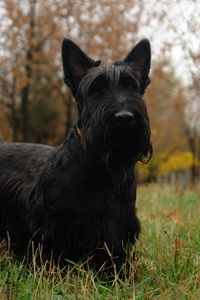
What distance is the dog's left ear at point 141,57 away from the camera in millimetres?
3840

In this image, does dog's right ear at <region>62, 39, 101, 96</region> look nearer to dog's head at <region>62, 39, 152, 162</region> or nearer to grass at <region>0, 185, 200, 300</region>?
dog's head at <region>62, 39, 152, 162</region>

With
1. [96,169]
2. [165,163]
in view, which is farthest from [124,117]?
[165,163]

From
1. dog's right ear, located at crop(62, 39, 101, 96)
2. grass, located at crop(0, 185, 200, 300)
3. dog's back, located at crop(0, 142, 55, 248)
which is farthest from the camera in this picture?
dog's back, located at crop(0, 142, 55, 248)

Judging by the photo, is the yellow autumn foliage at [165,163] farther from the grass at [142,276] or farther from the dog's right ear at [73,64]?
the dog's right ear at [73,64]

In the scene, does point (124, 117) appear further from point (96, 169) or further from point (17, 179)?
point (17, 179)

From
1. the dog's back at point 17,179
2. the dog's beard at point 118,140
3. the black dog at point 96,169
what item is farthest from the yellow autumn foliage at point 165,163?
the dog's beard at point 118,140

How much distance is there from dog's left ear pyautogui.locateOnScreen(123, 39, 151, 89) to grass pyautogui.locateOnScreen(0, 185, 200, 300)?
53.0 inches

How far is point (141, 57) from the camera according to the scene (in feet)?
12.6

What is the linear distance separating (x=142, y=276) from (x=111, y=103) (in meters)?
1.27

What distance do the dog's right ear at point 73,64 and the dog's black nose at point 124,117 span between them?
0.73m

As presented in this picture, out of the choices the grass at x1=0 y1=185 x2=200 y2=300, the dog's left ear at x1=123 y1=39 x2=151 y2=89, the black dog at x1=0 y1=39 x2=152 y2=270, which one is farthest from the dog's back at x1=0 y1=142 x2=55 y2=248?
the dog's left ear at x1=123 y1=39 x2=151 y2=89

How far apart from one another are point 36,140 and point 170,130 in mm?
14864

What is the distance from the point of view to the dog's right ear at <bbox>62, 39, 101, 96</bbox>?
3753 millimetres

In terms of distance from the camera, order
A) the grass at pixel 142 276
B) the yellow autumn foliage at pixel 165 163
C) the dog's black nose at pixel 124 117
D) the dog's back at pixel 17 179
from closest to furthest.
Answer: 1. the grass at pixel 142 276
2. the dog's black nose at pixel 124 117
3. the dog's back at pixel 17 179
4. the yellow autumn foliage at pixel 165 163
